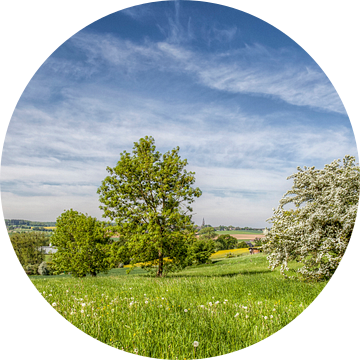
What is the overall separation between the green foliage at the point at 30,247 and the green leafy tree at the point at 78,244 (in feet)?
66.7

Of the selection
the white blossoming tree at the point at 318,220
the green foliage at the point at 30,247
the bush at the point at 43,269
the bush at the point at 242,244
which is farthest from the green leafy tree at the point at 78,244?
the bush at the point at 242,244

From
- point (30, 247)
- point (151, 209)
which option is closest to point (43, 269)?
point (30, 247)

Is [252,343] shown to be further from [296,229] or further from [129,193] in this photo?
[129,193]

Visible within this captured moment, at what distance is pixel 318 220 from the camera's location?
404 inches

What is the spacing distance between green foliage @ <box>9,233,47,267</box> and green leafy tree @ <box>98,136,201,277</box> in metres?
40.3

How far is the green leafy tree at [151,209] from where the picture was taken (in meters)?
17.2

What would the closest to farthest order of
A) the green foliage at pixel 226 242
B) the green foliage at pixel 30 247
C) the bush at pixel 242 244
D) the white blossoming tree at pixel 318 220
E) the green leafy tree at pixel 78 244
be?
1. the white blossoming tree at pixel 318 220
2. the green leafy tree at pixel 78 244
3. the green foliage at pixel 30 247
4. the bush at pixel 242 244
5. the green foliage at pixel 226 242

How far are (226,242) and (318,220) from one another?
74.8 metres

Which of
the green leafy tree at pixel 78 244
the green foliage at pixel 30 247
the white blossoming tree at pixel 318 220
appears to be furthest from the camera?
the green foliage at pixel 30 247

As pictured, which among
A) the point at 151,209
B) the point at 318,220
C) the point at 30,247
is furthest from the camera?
the point at 30,247

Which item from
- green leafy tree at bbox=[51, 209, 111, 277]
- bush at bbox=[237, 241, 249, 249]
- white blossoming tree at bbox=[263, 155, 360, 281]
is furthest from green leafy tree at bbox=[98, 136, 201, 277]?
bush at bbox=[237, 241, 249, 249]

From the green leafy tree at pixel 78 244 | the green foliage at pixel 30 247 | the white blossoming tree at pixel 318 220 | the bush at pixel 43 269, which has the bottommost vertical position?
the bush at pixel 43 269

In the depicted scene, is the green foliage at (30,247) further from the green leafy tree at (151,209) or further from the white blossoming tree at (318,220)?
the white blossoming tree at (318,220)

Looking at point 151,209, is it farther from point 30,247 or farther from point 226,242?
point 226,242
